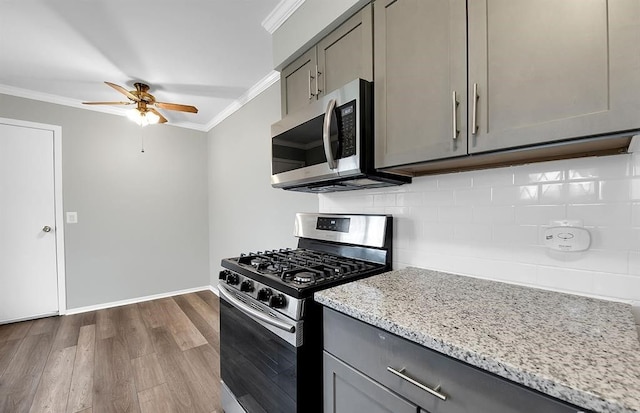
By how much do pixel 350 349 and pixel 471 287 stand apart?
0.53 meters

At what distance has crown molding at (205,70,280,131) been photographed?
8.55ft

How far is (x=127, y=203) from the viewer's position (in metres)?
3.48

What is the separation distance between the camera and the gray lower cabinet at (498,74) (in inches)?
26.9

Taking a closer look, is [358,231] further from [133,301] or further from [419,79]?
[133,301]

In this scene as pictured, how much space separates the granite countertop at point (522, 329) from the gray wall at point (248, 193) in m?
1.20

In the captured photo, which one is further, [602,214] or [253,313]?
[253,313]

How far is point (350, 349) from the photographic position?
35.2 inches

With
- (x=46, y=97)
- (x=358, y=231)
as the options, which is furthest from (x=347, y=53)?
(x=46, y=97)

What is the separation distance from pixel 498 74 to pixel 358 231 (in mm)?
959

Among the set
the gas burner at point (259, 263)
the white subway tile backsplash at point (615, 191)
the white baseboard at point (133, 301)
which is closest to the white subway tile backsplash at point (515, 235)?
the white subway tile backsplash at point (615, 191)

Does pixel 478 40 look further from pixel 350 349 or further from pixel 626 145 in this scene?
pixel 350 349

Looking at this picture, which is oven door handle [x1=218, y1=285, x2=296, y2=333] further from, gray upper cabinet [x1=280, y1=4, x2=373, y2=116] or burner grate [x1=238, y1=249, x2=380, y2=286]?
gray upper cabinet [x1=280, y1=4, x2=373, y2=116]

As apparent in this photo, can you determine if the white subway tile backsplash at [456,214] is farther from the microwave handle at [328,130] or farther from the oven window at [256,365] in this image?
the oven window at [256,365]

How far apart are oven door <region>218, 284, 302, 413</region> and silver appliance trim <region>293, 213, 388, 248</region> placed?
0.62 metres
